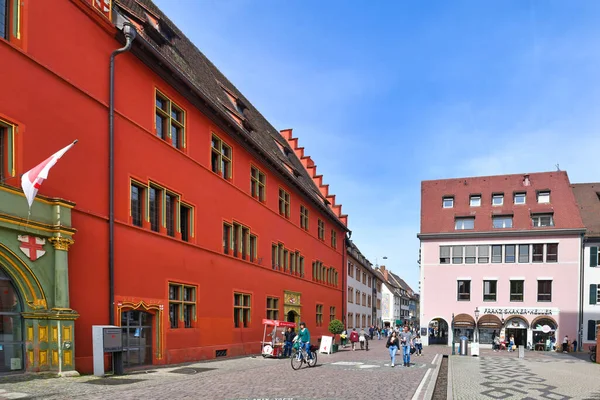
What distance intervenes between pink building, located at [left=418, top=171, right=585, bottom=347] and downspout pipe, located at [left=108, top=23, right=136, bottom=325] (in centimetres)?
3881

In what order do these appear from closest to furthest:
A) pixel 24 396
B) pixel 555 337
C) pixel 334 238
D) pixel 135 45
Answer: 1. pixel 24 396
2. pixel 135 45
3. pixel 555 337
4. pixel 334 238

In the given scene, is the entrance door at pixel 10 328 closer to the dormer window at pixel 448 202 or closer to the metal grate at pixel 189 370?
the metal grate at pixel 189 370

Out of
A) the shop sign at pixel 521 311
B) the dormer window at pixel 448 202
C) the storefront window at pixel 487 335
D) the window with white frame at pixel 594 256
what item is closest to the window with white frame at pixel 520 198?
the dormer window at pixel 448 202

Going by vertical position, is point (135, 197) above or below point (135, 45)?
below

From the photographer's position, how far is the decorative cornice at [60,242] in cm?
1370

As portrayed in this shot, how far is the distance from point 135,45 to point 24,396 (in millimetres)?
11862

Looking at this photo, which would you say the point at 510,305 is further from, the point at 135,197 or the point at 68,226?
the point at 68,226

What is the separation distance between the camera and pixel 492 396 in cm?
1348

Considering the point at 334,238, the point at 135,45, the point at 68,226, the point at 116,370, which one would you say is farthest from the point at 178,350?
the point at 334,238

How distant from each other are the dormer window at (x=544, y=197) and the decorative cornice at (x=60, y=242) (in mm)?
46353

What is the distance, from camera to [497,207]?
170ft

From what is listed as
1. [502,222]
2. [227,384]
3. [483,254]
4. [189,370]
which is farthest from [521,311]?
[227,384]

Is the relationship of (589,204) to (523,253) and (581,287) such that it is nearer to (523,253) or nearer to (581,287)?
(523,253)

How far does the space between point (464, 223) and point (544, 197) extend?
25.3 feet
